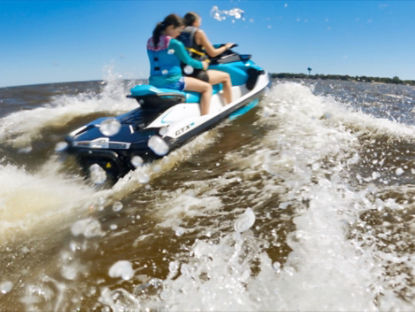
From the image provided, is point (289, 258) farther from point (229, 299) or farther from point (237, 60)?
point (237, 60)

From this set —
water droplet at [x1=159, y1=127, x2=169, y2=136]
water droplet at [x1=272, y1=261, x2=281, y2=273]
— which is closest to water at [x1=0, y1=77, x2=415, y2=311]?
water droplet at [x1=272, y1=261, x2=281, y2=273]

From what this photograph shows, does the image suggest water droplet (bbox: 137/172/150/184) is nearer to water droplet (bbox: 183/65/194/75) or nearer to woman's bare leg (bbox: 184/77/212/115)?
woman's bare leg (bbox: 184/77/212/115)

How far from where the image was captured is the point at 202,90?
15.7 ft

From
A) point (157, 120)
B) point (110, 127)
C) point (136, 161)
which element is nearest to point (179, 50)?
point (157, 120)

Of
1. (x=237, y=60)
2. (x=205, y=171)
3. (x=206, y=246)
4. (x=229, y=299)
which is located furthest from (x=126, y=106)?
(x=229, y=299)

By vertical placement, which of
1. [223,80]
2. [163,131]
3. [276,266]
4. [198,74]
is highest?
[198,74]

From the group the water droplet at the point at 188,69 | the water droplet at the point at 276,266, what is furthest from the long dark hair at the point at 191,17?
the water droplet at the point at 276,266

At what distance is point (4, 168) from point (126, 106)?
16.0ft

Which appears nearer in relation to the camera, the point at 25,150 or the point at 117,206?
the point at 117,206

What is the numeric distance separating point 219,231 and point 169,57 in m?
2.82

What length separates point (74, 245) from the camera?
2354 mm

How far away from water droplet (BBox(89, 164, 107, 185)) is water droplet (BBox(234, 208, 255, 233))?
1.77m

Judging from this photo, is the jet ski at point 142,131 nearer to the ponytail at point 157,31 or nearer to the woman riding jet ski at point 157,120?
the woman riding jet ski at point 157,120

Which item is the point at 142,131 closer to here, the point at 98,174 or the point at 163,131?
the point at 163,131
